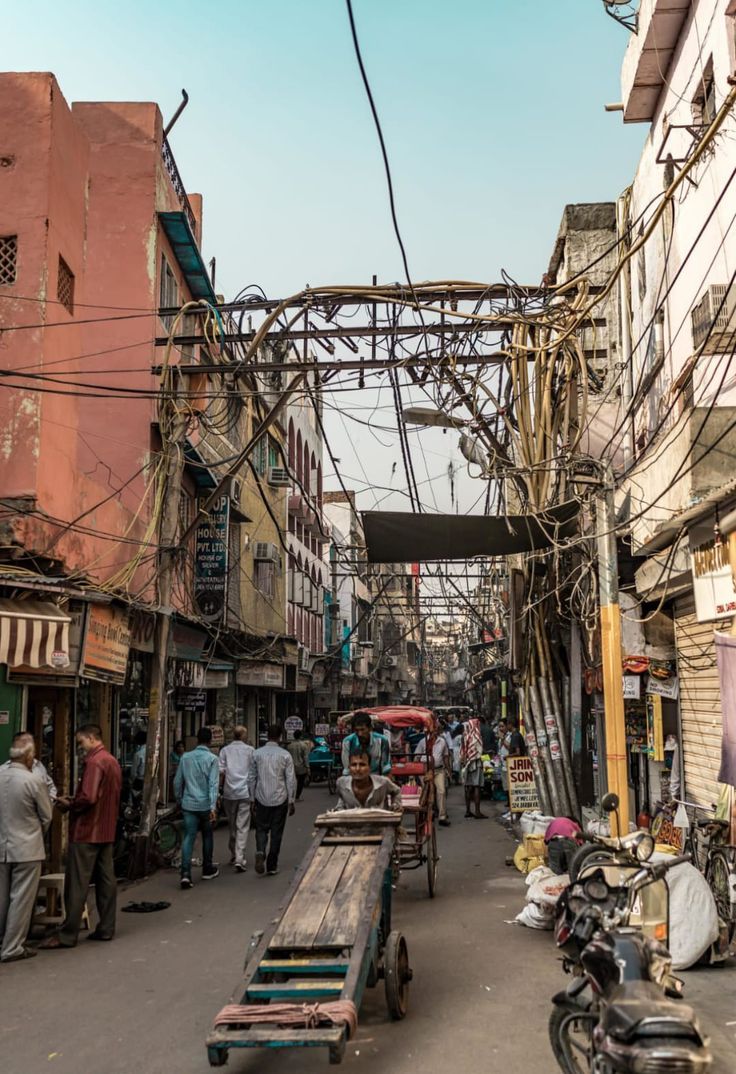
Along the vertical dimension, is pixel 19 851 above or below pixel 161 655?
below

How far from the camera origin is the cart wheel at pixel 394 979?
6461 mm

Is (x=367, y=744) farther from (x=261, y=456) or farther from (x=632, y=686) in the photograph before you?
(x=261, y=456)

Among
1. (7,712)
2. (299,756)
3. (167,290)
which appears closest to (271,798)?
(7,712)

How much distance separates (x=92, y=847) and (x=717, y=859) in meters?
5.82

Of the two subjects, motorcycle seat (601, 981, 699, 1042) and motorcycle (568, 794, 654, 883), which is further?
motorcycle (568, 794, 654, 883)

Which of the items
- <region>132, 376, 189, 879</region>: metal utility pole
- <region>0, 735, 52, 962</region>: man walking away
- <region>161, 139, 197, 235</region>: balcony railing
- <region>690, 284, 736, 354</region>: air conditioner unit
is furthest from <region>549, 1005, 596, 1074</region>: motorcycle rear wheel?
<region>161, 139, 197, 235</region>: balcony railing

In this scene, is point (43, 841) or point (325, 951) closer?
point (325, 951)

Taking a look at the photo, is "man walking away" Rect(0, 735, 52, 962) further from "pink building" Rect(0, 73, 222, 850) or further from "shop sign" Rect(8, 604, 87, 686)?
"shop sign" Rect(8, 604, 87, 686)

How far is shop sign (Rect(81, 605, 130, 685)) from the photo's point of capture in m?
12.1

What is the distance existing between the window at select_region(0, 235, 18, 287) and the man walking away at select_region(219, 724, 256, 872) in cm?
702

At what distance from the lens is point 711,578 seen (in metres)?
9.43

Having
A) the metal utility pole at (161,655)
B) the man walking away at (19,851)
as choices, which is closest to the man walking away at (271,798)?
the metal utility pole at (161,655)

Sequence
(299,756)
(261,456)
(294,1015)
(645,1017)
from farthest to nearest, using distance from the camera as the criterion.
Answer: (261,456) → (299,756) → (294,1015) → (645,1017)

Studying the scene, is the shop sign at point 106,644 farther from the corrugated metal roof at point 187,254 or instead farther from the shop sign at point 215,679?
the corrugated metal roof at point 187,254
